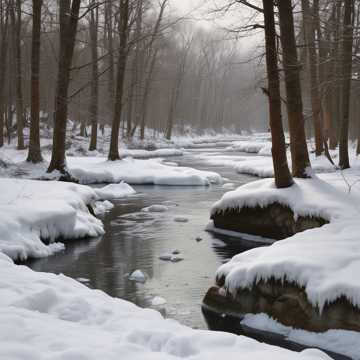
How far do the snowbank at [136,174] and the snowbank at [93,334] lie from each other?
1570 cm

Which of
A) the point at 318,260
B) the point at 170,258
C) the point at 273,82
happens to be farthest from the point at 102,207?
the point at 318,260

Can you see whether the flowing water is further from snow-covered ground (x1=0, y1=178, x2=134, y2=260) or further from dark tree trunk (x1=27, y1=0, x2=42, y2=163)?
dark tree trunk (x1=27, y1=0, x2=42, y2=163)

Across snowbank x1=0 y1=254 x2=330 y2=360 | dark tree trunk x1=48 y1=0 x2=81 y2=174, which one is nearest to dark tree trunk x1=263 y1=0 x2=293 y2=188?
snowbank x1=0 y1=254 x2=330 y2=360

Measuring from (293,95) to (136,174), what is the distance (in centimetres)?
1085

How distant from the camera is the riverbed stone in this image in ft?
19.6

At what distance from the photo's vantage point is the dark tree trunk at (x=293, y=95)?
12.2m

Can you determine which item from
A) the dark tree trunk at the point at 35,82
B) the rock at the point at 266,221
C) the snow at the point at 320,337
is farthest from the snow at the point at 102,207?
the snow at the point at 320,337

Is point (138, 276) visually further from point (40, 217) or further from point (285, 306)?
point (40, 217)

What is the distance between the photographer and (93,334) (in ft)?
14.0

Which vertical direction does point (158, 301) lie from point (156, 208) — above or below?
below

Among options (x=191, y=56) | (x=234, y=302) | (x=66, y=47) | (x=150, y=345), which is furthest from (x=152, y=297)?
(x=191, y=56)

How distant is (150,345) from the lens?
14.0 ft

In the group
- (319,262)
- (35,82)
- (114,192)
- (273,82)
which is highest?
(35,82)

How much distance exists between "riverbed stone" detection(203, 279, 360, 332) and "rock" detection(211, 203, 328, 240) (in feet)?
11.7
